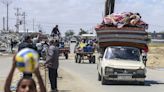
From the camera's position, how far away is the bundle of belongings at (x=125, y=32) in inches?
1001

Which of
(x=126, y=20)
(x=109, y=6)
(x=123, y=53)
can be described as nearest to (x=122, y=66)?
(x=123, y=53)

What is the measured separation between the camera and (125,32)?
1008 inches

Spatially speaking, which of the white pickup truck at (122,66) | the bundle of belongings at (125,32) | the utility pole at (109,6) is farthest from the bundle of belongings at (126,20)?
the utility pole at (109,6)

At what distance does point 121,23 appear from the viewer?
25359 mm

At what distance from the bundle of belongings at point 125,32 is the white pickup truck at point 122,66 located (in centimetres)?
210

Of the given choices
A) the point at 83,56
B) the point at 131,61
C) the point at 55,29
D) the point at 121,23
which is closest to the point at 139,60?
the point at 131,61

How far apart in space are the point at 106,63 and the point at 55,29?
1376 cm

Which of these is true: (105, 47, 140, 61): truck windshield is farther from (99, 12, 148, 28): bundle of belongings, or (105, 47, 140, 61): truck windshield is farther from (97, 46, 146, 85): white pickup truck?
(99, 12, 148, 28): bundle of belongings

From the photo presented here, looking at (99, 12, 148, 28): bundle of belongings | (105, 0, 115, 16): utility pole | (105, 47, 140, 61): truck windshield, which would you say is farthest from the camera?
(105, 0, 115, 16): utility pole

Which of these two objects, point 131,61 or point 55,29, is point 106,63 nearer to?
point 131,61

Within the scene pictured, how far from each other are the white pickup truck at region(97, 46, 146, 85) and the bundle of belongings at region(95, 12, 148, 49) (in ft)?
6.88

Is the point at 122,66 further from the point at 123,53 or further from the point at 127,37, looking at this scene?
the point at 127,37

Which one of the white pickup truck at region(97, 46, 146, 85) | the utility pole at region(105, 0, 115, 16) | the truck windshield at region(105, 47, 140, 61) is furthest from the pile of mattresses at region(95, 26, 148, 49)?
the utility pole at region(105, 0, 115, 16)

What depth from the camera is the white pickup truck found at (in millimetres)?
22047
